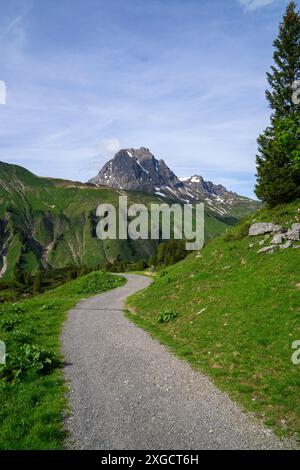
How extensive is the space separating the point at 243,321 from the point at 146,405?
31.5ft

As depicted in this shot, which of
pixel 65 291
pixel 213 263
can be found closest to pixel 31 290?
pixel 65 291

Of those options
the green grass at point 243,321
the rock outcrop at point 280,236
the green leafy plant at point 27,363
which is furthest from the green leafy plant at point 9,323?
the rock outcrop at point 280,236

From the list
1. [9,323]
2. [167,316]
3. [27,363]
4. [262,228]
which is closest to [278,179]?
[262,228]

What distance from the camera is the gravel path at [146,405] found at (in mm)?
10758

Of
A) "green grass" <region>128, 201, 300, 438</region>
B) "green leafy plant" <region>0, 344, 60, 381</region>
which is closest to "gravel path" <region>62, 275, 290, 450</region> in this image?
"green grass" <region>128, 201, 300, 438</region>

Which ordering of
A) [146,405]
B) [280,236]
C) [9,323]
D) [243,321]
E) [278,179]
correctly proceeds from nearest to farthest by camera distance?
1. [146,405]
2. [243,321]
3. [9,323]
4. [280,236]
5. [278,179]

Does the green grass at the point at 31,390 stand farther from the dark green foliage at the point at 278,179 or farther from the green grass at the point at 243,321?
the dark green foliage at the point at 278,179

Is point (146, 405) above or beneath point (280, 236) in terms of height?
beneath

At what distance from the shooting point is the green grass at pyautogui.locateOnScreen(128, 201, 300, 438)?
13.8 meters

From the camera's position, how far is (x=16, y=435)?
36.2 feet

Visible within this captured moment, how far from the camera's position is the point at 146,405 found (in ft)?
43.4

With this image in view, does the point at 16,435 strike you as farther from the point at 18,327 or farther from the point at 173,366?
the point at 18,327

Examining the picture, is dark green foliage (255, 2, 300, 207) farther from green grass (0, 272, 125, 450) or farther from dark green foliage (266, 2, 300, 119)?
green grass (0, 272, 125, 450)

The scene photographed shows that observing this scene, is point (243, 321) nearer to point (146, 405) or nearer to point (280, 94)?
point (146, 405)
